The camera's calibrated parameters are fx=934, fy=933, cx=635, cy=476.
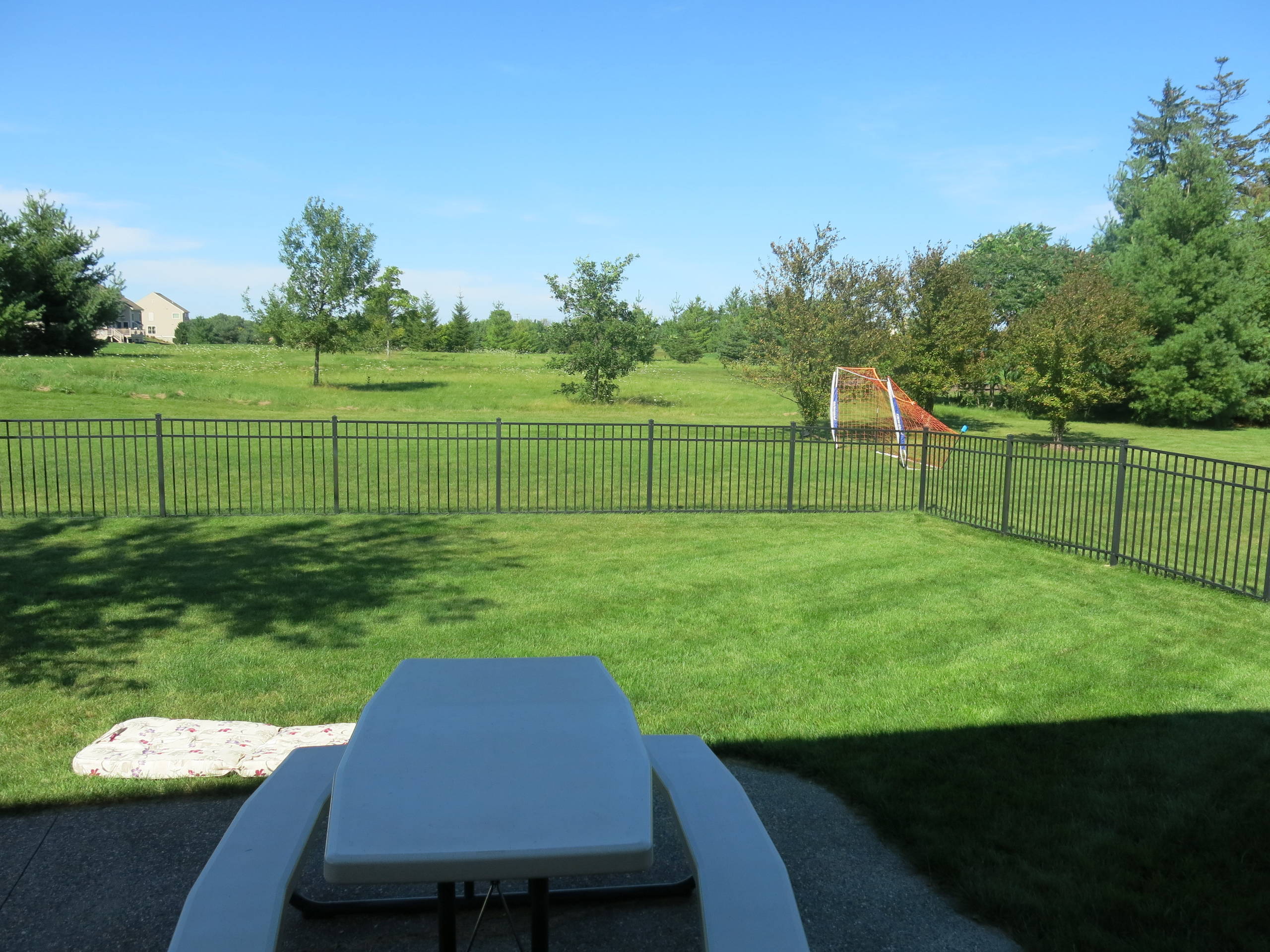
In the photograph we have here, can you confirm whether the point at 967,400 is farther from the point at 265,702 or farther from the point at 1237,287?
the point at 265,702

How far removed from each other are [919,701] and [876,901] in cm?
239

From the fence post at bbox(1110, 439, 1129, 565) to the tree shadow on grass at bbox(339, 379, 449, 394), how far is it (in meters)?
30.3

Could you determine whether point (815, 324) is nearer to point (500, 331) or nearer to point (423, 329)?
point (423, 329)

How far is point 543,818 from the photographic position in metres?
2.13

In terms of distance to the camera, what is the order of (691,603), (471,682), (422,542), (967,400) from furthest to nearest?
(967,400)
(422,542)
(691,603)
(471,682)

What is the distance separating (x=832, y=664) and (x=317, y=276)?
111ft

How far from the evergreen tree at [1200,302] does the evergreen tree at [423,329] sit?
47.9 meters

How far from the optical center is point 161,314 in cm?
12950

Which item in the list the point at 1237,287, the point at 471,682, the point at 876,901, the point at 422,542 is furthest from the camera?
the point at 1237,287

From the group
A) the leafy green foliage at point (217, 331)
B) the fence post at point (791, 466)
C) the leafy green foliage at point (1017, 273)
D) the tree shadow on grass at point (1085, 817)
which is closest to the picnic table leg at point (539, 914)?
the tree shadow on grass at point (1085, 817)

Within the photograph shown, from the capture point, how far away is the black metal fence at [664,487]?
36.7 ft

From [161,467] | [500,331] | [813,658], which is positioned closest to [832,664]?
[813,658]

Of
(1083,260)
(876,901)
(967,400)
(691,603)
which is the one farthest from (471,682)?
(967,400)

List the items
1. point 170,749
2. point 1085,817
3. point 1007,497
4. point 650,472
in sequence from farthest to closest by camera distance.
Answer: point 650,472
point 1007,497
point 170,749
point 1085,817
